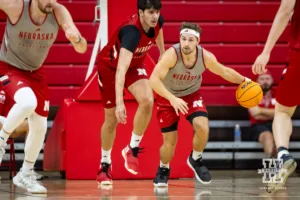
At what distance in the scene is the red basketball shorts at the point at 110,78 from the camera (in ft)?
25.0

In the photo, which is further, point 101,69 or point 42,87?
point 101,69

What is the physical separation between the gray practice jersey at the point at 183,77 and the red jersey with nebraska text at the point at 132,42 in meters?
0.31

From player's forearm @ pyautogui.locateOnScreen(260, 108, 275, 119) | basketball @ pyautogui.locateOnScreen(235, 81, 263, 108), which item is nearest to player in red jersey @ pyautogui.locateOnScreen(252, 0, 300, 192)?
basketball @ pyautogui.locateOnScreen(235, 81, 263, 108)

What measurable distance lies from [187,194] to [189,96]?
112cm

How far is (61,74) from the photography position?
1135cm

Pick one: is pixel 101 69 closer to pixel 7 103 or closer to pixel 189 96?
pixel 189 96

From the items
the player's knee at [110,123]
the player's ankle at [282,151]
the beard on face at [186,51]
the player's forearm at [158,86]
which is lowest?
the player's ankle at [282,151]

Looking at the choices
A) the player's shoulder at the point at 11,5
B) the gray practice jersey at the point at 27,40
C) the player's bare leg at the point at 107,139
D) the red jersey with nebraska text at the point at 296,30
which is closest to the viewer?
the red jersey with nebraska text at the point at 296,30

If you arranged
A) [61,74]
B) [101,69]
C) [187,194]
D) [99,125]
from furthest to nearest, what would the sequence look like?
[61,74], [99,125], [101,69], [187,194]

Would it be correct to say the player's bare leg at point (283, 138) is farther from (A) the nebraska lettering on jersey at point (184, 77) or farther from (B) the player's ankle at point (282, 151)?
(A) the nebraska lettering on jersey at point (184, 77)

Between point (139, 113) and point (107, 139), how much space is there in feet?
1.97

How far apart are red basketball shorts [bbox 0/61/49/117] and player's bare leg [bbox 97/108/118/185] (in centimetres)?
87

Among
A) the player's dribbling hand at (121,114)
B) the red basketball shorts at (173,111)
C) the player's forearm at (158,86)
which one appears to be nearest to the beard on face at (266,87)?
the red basketball shorts at (173,111)

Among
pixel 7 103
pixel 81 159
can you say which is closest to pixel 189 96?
pixel 81 159
